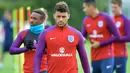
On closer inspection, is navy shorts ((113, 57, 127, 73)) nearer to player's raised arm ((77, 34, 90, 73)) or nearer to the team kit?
the team kit

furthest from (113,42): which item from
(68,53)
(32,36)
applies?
(68,53)

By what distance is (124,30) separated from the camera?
1385 cm

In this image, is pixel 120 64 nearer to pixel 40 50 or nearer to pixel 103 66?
pixel 103 66

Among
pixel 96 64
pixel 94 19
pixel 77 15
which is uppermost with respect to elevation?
pixel 94 19

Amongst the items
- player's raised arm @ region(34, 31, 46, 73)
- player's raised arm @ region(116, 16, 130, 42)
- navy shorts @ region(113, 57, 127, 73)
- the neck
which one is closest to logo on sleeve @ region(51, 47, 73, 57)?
player's raised arm @ region(34, 31, 46, 73)

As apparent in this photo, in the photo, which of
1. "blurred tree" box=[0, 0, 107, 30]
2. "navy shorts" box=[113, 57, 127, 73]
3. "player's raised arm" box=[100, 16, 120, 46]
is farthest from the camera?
"blurred tree" box=[0, 0, 107, 30]

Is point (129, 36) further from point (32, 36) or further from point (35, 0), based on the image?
point (35, 0)

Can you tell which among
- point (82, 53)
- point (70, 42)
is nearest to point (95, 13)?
point (82, 53)

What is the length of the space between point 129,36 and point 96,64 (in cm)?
118

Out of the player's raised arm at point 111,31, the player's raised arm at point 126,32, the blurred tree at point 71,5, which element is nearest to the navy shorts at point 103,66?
the player's raised arm at point 111,31

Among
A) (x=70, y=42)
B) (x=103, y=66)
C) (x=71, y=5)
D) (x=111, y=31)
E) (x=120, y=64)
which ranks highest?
(x=70, y=42)

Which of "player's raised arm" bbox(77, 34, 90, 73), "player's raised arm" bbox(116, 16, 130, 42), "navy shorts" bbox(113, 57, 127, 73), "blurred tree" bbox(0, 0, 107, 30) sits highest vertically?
"player's raised arm" bbox(77, 34, 90, 73)

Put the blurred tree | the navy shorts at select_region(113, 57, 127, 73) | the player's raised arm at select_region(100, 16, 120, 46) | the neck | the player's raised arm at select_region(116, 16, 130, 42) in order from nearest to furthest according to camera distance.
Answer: the player's raised arm at select_region(100, 16, 120, 46) → the neck → the player's raised arm at select_region(116, 16, 130, 42) → the navy shorts at select_region(113, 57, 127, 73) → the blurred tree

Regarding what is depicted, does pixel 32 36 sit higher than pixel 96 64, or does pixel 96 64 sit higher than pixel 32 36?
pixel 32 36
